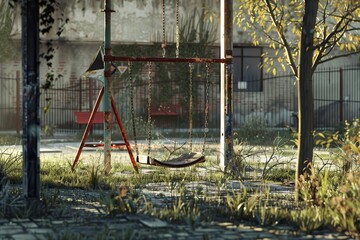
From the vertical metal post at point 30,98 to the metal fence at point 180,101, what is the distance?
14449 millimetres

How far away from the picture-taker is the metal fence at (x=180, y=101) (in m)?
25.6

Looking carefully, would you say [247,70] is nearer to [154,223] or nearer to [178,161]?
[178,161]

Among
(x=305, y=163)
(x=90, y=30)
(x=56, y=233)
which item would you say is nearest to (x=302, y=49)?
(x=305, y=163)

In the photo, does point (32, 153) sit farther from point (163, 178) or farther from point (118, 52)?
point (118, 52)

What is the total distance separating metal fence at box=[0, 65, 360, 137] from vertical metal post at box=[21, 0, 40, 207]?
14.4 m

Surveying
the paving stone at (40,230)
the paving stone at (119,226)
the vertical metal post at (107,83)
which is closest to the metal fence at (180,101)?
the vertical metal post at (107,83)

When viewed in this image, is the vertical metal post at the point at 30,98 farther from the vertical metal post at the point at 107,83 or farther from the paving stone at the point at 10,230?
the vertical metal post at the point at 107,83

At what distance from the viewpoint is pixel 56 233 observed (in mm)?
6531

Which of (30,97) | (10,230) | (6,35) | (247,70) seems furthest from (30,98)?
(247,70)

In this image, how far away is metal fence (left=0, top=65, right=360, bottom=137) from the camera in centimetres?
2558

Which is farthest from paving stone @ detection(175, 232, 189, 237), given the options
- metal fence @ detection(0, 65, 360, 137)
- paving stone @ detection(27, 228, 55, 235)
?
metal fence @ detection(0, 65, 360, 137)

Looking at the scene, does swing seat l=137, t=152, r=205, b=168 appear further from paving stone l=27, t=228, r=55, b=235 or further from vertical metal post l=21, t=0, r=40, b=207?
paving stone l=27, t=228, r=55, b=235

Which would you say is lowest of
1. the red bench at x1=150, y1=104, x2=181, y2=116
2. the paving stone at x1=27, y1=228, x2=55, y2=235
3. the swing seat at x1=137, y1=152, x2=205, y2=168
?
the paving stone at x1=27, y1=228, x2=55, y2=235

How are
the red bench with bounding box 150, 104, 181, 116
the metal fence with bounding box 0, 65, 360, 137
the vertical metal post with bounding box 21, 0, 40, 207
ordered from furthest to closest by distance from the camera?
the red bench with bounding box 150, 104, 181, 116 < the metal fence with bounding box 0, 65, 360, 137 < the vertical metal post with bounding box 21, 0, 40, 207
